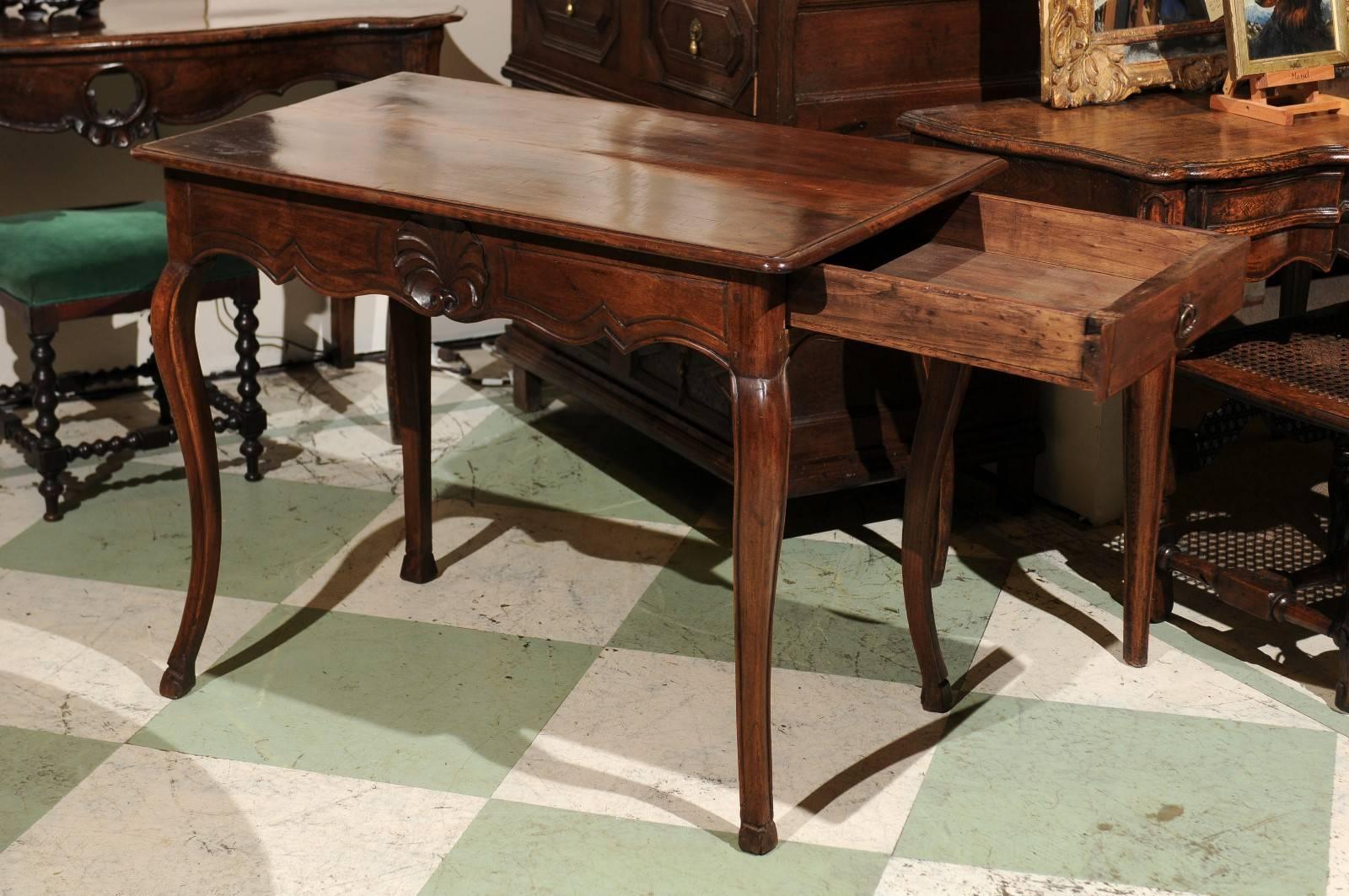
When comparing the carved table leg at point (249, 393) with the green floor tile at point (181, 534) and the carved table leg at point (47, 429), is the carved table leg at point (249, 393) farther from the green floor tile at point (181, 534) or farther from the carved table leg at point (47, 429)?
the carved table leg at point (47, 429)

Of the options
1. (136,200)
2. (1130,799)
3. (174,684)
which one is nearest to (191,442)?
(174,684)

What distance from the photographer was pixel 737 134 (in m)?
2.41

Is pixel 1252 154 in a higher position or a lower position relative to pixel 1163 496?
higher

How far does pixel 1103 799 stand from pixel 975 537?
931 millimetres

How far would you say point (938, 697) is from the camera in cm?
257

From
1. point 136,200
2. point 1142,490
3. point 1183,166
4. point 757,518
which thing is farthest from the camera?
point 136,200

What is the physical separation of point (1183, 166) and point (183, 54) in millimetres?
1871

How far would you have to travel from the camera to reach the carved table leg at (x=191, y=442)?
93.6 inches

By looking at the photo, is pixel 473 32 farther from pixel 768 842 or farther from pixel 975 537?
pixel 768 842

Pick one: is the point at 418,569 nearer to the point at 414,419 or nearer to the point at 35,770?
the point at 414,419

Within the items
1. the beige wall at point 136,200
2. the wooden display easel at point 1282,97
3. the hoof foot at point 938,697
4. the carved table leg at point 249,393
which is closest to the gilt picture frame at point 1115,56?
the wooden display easel at point 1282,97

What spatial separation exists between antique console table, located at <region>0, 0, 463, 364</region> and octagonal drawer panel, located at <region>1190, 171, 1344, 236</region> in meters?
1.67

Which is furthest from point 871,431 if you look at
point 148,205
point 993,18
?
point 148,205

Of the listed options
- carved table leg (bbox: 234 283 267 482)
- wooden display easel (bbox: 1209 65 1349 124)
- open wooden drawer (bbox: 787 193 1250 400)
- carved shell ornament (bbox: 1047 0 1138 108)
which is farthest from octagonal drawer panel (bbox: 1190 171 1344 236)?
carved table leg (bbox: 234 283 267 482)
